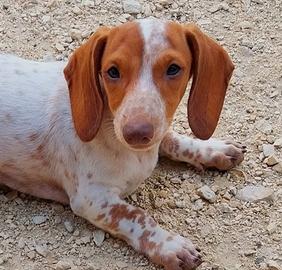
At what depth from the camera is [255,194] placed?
14.0 ft

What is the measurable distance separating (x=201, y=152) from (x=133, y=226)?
0.62m

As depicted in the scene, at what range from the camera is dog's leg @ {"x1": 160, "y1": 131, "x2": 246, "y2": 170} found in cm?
434

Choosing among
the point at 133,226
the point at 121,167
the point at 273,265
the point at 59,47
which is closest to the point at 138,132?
the point at 121,167

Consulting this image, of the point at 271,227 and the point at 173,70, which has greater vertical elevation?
the point at 173,70

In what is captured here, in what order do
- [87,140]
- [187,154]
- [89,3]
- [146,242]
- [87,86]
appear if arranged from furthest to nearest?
[89,3]
[187,154]
[146,242]
[87,140]
[87,86]

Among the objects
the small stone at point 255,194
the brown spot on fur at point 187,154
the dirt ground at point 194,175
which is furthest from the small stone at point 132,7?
the small stone at point 255,194

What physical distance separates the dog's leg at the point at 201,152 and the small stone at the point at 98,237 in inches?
22.4

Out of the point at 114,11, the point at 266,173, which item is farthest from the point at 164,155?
the point at 114,11

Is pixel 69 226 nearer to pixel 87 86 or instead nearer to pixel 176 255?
pixel 176 255

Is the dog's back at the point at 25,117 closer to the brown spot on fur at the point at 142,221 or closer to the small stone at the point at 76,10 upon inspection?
the brown spot on fur at the point at 142,221

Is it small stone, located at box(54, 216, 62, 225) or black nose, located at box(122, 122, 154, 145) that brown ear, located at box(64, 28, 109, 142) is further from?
small stone, located at box(54, 216, 62, 225)

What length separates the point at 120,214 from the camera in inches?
155

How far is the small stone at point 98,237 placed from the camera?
4.03m

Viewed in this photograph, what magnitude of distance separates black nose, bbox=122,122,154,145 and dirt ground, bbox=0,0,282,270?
0.75 m
